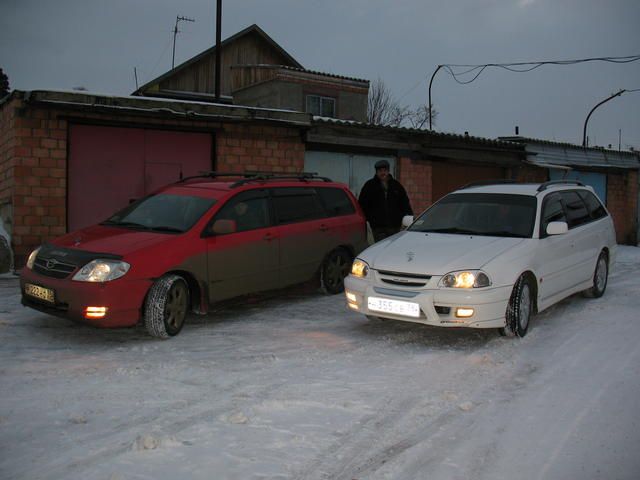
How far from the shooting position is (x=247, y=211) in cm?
738

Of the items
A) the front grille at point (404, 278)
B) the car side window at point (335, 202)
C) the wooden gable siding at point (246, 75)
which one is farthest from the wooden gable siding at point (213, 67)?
the front grille at point (404, 278)

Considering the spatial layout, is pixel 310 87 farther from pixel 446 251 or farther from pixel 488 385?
pixel 488 385

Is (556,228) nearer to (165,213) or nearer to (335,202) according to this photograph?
(335,202)

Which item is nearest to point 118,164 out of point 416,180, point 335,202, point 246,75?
point 335,202

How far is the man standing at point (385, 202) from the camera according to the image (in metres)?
9.30

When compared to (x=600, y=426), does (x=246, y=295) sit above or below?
above

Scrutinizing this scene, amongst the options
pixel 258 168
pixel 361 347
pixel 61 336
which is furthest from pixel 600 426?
pixel 258 168

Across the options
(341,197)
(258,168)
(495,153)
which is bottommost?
(341,197)

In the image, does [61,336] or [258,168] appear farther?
[258,168]

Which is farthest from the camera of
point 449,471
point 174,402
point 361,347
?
point 361,347

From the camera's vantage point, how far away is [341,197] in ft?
29.6

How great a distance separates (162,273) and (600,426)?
13.2 feet

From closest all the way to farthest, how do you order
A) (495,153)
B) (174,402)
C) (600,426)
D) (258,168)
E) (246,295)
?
(600,426), (174,402), (246,295), (258,168), (495,153)

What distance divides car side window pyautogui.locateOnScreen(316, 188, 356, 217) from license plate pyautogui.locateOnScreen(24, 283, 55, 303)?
12.7ft
